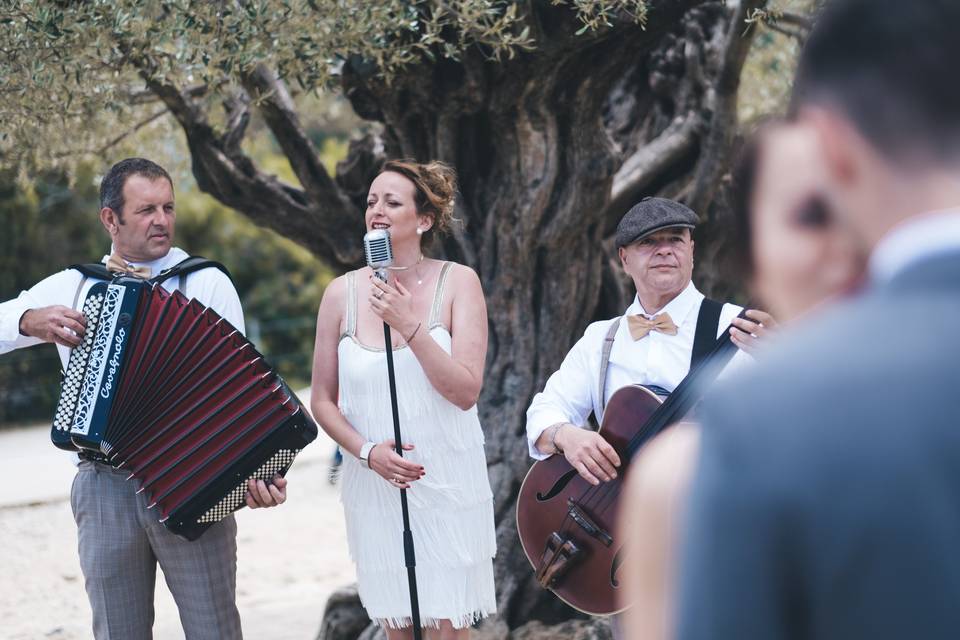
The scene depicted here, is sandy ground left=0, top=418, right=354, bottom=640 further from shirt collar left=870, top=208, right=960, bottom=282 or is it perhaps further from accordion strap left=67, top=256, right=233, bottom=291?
shirt collar left=870, top=208, right=960, bottom=282

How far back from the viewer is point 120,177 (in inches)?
162

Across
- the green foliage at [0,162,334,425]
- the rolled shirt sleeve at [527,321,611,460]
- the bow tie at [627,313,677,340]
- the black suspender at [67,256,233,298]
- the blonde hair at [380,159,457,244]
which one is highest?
the green foliage at [0,162,334,425]

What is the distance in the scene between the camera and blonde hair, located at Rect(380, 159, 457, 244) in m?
4.19

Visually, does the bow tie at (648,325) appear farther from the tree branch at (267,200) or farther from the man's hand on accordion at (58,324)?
the tree branch at (267,200)

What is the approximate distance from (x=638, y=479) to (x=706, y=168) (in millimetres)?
Result: 5330

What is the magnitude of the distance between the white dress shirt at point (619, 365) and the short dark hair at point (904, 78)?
2914mm

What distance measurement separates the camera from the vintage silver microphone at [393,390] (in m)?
3.86

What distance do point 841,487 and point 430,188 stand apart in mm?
3440

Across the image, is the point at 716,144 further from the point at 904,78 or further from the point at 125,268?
the point at 904,78

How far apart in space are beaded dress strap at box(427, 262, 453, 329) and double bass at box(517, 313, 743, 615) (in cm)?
62

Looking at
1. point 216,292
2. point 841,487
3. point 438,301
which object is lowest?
point 841,487

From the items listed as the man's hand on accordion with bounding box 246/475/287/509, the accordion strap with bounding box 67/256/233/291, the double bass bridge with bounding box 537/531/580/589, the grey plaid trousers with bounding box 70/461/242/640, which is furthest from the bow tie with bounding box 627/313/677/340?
the grey plaid trousers with bounding box 70/461/242/640

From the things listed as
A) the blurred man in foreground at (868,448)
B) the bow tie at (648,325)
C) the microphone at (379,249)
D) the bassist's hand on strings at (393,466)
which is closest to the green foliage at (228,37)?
the microphone at (379,249)

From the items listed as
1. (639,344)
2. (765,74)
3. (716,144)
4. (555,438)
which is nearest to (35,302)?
(555,438)
